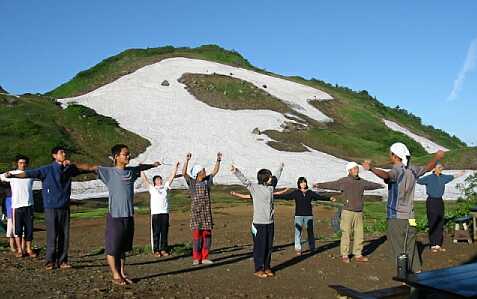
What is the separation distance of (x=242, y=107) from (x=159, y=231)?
145ft

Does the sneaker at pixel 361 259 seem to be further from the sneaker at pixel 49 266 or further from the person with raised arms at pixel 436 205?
the sneaker at pixel 49 266

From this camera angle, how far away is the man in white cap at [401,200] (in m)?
7.23

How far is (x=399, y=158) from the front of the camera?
722 cm

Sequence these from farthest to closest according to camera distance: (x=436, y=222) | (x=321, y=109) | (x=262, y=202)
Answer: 1. (x=321, y=109)
2. (x=436, y=222)
3. (x=262, y=202)

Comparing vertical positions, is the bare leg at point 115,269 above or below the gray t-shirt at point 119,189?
below

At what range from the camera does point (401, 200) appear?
7.36 meters

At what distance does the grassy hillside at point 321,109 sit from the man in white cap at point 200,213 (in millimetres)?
26894

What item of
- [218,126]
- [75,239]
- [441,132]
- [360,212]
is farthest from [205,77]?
[360,212]

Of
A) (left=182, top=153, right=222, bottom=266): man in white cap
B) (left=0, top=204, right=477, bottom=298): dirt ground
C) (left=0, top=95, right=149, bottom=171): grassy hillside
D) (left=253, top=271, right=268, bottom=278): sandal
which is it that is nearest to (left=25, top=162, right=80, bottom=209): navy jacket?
(left=0, top=204, right=477, bottom=298): dirt ground

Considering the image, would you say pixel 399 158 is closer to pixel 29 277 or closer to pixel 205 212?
pixel 205 212

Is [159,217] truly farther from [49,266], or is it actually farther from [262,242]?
[262,242]

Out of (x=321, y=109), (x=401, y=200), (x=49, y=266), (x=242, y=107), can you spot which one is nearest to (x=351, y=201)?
(x=401, y=200)

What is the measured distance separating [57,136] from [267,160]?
13552mm

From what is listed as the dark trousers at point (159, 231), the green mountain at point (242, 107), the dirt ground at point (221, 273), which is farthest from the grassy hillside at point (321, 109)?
the dark trousers at point (159, 231)
